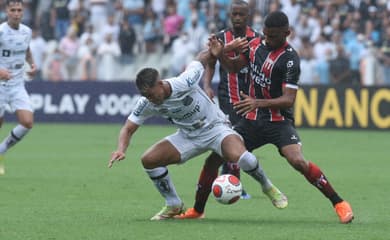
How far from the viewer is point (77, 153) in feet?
65.4

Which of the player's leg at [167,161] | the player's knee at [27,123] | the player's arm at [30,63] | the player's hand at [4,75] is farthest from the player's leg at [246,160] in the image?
the player's arm at [30,63]

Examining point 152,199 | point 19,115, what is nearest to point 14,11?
point 19,115

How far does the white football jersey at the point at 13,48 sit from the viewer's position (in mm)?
15641

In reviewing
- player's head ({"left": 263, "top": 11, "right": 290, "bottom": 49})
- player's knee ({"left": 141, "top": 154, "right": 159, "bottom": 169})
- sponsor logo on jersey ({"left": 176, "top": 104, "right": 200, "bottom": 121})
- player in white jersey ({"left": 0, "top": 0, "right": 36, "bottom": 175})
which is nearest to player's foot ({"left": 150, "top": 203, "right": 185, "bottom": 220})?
player's knee ({"left": 141, "top": 154, "right": 159, "bottom": 169})

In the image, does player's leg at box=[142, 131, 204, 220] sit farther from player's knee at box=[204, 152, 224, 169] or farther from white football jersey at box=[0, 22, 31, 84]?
white football jersey at box=[0, 22, 31, 84]

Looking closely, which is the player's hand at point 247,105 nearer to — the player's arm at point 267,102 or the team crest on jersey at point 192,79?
the player's arm at point 267,102

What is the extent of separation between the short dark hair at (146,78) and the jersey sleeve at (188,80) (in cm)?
33

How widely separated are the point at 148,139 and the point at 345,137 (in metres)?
4.57

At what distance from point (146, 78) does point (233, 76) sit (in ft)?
8.52

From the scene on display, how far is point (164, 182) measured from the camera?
10.8 m

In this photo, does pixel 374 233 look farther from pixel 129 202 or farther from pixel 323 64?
pixel 323 64

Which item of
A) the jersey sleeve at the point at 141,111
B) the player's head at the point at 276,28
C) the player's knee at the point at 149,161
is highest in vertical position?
the player's head at the point at 276,28

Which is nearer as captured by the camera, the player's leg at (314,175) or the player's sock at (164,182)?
the player's leg at (314,175)

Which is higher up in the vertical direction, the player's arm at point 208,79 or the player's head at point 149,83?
the player's head at point 149,83
